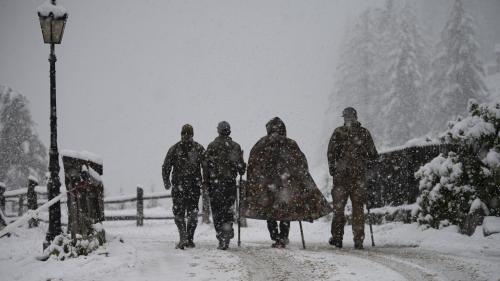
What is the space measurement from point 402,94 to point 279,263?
29852 mm

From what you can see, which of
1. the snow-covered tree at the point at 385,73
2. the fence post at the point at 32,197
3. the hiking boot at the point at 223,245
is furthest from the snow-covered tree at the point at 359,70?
the hiking boot at the point at 223,245

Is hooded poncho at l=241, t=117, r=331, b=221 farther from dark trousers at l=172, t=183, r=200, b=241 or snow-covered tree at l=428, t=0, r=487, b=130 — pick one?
snow-covered tree at l=428, t=0, r=487, b=130

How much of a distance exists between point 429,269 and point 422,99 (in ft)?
114

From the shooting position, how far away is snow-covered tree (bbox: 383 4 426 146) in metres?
33.2

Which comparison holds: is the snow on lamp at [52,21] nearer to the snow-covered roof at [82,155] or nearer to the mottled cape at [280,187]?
the snow-covered roof at [82,155]

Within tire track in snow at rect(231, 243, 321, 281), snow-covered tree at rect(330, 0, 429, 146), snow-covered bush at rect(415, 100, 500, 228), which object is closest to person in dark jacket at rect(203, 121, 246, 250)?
tire track in snow at rect(231, 243, 321, 281)

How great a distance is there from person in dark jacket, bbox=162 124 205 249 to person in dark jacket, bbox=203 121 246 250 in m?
0.26

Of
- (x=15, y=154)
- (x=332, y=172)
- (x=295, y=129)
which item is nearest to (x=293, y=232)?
(x=332, y=172)

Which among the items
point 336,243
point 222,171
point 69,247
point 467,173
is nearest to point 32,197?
point 222,171

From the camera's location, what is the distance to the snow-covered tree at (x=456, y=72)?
110 ft

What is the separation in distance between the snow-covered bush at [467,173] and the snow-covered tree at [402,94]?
24.3 metres

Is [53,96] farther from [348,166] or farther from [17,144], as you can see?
[17,144]

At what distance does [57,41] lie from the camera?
791cm

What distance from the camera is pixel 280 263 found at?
6.15m
